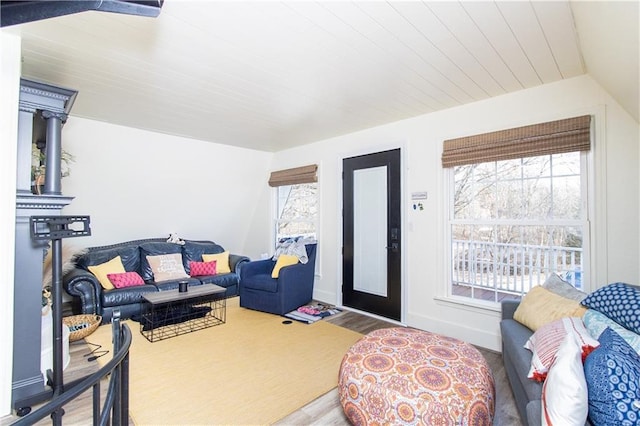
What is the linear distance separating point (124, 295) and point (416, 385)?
11.5ft

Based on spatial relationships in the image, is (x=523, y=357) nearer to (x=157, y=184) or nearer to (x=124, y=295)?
(x=124, y=295)

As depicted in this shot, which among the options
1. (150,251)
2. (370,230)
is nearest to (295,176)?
(370,230)

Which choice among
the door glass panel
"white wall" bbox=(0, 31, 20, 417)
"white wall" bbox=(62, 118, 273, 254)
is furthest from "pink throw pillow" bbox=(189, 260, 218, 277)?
"white wall" bbox=(0, 31, 20, 417)

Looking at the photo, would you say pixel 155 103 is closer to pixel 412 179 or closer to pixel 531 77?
pixel 412 179

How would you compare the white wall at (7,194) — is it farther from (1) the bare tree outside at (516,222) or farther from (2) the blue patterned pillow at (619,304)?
(1) the bare tree outside at (516,222)

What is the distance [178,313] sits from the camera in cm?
381

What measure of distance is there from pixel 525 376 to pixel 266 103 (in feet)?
9.51

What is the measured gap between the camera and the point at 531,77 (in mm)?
2508

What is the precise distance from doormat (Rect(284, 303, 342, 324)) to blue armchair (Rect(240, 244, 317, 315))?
8cm

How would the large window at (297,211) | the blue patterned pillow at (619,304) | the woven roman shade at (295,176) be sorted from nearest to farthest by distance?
1. the blue patterned pillow at (619,304)
2. the woven roman shade at (295,176)
3. the large window at (297,211)

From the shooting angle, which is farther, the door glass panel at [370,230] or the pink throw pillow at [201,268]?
the pink throw pillow at [201,268]

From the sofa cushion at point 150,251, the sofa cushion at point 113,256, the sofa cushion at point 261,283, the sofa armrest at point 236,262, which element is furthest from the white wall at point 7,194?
the sofa armrest at point 236,262

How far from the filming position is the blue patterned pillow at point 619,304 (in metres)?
1.51

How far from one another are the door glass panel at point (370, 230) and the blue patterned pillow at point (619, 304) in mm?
2215
